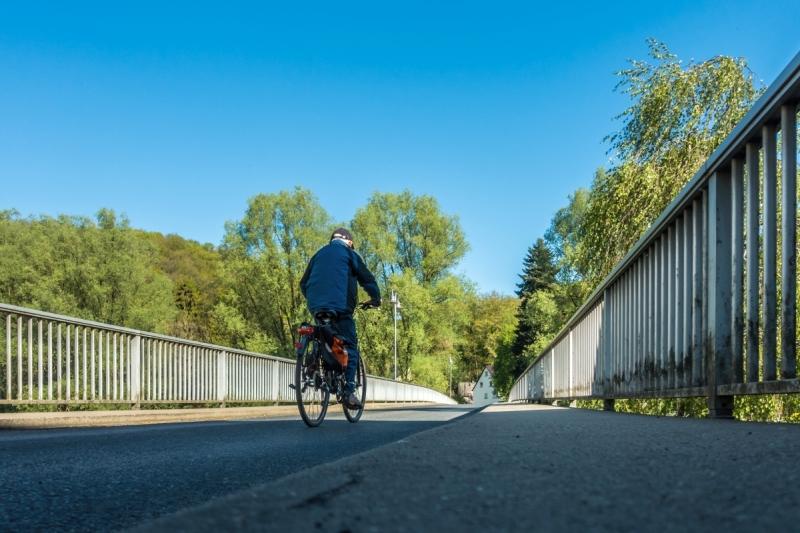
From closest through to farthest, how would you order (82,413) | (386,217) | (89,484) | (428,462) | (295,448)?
1. (428,462)
2. (89,484)
3. (295,448)
4. (82,413)
5. (386,217)

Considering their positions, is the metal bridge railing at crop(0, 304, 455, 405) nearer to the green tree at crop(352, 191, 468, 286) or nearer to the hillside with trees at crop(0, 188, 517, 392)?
the hillside with trees at crop(0, 188, 517, 392)

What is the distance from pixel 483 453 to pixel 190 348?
976 cm

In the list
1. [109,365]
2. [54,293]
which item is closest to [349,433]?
[109,365]

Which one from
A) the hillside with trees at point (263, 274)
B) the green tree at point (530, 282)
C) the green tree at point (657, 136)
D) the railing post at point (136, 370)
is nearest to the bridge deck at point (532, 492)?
the railing post at point (136, 370)

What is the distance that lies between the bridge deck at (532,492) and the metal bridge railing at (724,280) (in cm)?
134

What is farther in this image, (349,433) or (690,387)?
(349,433)

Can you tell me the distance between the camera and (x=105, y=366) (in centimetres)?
869

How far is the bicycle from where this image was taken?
647 cm

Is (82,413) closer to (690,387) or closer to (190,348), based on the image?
(190,348)

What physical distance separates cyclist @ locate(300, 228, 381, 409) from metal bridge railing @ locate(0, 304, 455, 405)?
285cm

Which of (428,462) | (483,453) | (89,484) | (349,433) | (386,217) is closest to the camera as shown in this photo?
(428,462)

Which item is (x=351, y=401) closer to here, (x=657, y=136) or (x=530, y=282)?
(x=657, y=136)

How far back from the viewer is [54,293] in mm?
37562

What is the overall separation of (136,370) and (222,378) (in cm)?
298
